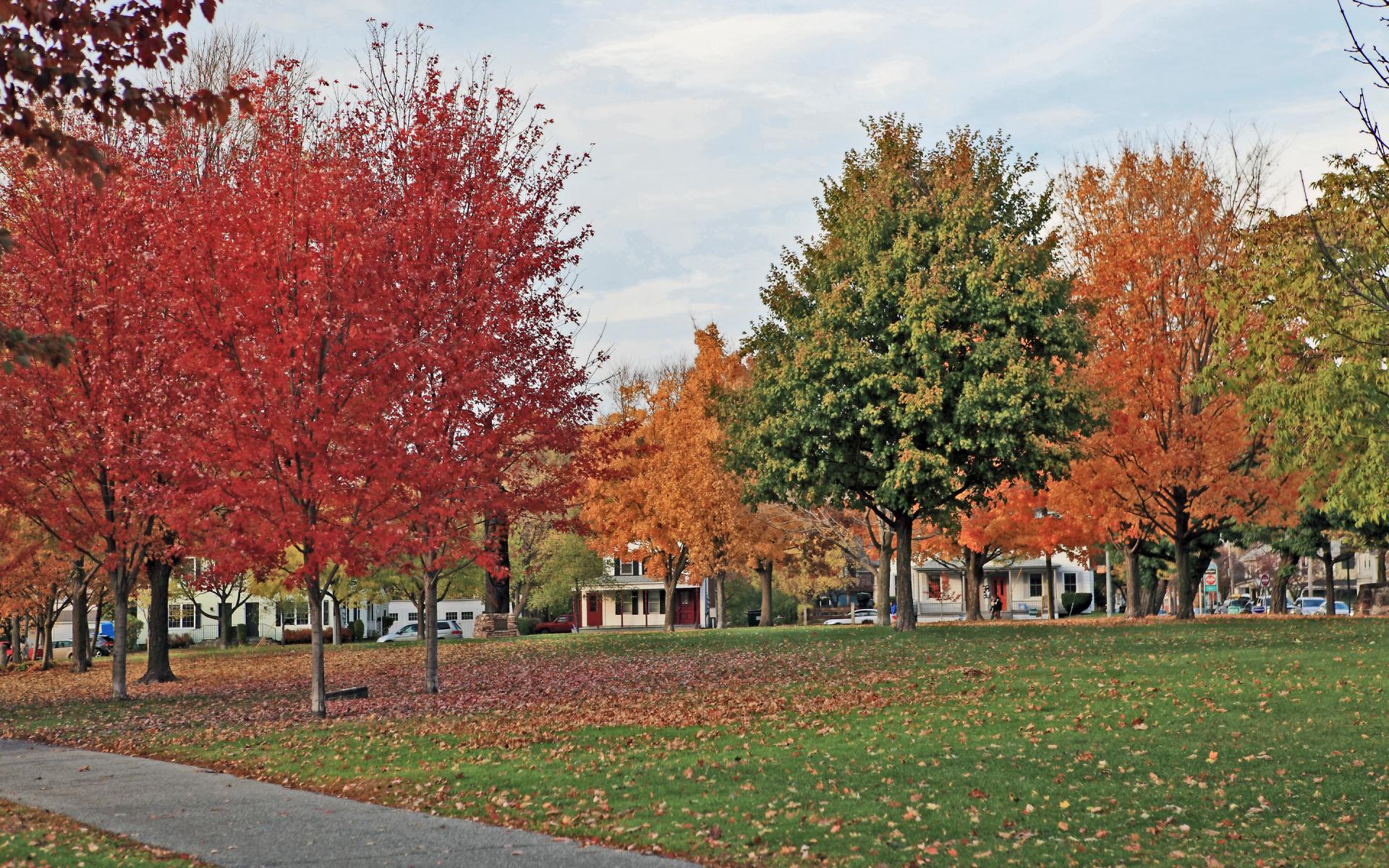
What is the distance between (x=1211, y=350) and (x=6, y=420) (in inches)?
1113

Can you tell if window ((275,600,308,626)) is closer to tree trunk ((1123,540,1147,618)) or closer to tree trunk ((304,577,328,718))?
tree trunk ((1123,540,1147,618))

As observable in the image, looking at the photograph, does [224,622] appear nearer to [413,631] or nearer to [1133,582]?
[413,631]

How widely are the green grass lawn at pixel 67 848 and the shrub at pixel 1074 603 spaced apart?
7213 centimetres

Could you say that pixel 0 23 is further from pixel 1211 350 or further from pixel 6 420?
pixel 1211 350

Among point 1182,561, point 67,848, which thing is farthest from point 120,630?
point 1182,561

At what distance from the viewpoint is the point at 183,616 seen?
253 feet

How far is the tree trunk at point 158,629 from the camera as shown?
2930cm

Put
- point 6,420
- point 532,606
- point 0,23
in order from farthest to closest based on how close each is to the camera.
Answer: point 532,606 < point 6,420 < point 0,23

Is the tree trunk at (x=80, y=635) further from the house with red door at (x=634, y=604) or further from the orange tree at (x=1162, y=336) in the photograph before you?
the house with red door at (x=634, y=604)

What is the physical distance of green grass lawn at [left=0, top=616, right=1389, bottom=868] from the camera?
9.63 metres

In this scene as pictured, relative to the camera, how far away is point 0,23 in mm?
5355

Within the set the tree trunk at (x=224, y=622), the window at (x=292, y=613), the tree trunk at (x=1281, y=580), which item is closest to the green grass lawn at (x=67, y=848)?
the tree trunk at (x=224, y=622)

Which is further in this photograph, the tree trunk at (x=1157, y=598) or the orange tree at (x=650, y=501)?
the tree trunk at (x=1157, y=598)

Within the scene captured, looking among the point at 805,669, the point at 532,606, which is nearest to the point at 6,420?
the point at 805,669
